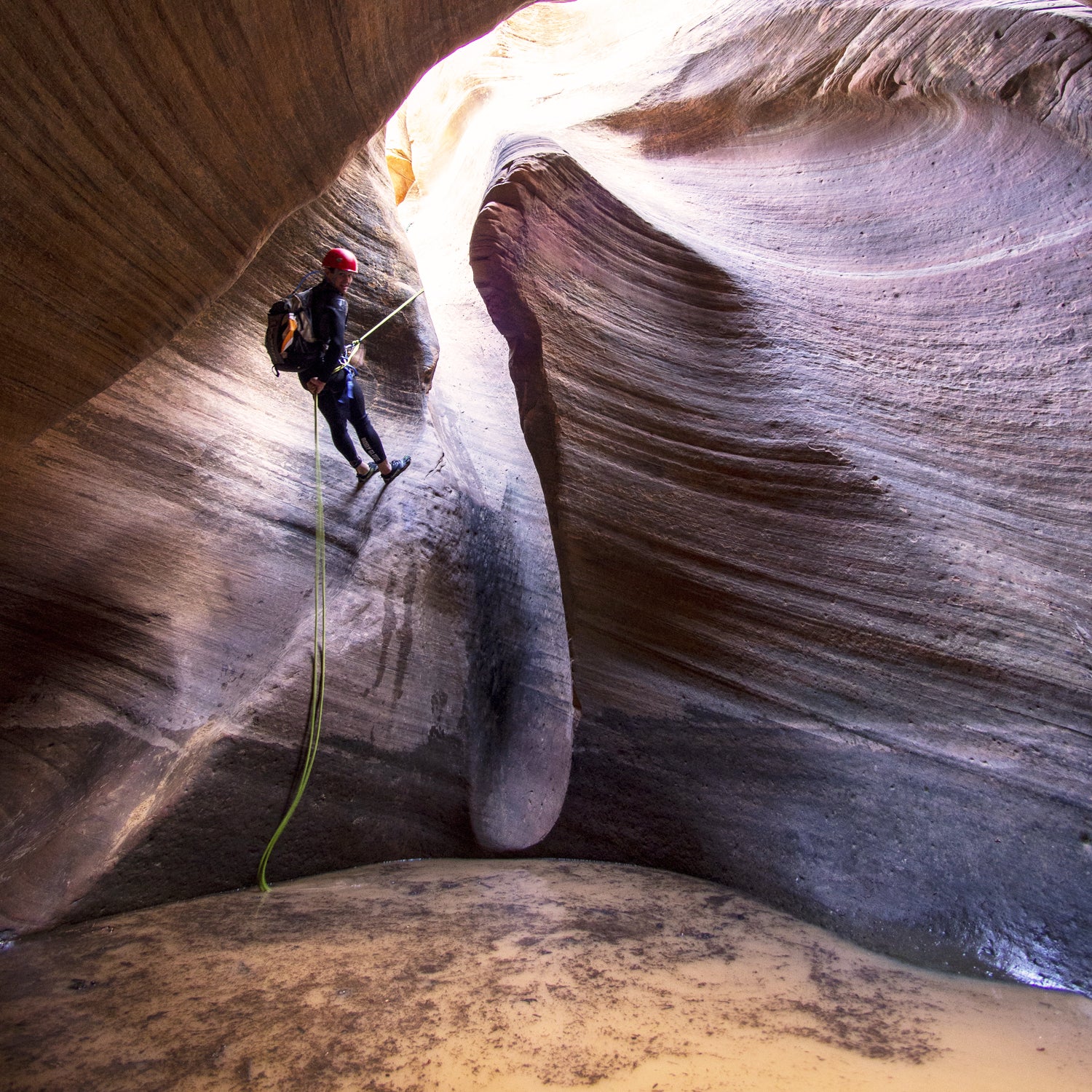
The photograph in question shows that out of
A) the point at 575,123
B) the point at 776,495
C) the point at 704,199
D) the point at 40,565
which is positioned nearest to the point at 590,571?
the point at 776,495

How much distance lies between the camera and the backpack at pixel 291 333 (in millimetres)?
4195

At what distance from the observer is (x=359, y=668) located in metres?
4.43

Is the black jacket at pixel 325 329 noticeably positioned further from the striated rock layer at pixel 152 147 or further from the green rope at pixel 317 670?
the striated rock layer at pixel 152 147

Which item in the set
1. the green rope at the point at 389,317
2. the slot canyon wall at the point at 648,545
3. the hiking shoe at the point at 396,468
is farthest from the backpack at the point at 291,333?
the hiking shoe at the point at 396,468

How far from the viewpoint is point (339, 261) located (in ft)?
14.7

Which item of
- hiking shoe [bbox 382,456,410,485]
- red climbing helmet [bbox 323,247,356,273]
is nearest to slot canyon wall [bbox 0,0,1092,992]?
hiking shoe [bbox 382,456,410,485]

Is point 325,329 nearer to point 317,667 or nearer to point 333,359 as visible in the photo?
point 333,359

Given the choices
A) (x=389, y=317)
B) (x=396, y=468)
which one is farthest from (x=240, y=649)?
(x=389, y=317)

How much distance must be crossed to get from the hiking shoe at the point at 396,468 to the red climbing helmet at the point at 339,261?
144 cm

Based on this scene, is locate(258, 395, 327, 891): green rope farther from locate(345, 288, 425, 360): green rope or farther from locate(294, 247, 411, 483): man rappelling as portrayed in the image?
locate(345, 288, 425, 360): green rope

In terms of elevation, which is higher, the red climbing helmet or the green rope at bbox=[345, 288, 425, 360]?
the green rope at bbox=[345, 288, 425, 360]

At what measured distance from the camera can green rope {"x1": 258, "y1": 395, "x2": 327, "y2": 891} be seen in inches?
151

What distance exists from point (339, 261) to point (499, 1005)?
4.21 metres

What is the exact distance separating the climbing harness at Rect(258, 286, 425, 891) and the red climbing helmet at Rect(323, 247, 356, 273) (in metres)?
0.56
